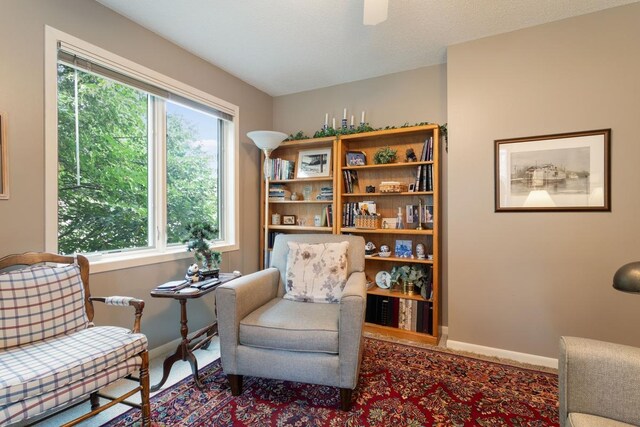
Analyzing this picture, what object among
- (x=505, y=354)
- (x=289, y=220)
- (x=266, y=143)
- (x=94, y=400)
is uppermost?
(x=266, y=143)

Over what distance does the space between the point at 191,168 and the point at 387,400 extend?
2.48m

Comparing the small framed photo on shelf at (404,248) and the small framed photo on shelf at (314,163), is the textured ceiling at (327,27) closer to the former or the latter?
the small framed photo on shelf at (314,163)

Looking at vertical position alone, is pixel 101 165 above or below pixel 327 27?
below

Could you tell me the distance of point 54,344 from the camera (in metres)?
1.39

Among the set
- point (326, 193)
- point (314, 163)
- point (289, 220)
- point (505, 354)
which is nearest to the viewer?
point (505, 354)

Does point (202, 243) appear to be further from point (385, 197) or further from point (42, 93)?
point (385, 197)

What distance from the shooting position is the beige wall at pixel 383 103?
2.88 metres

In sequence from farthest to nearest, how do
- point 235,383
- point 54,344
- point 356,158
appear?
point 356,158, point 235,383, point 54,344

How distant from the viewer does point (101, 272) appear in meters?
2.02

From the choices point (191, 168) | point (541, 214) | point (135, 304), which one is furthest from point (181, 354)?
point (541, 214)

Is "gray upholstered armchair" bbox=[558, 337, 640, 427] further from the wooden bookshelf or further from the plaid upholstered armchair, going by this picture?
the plaid upholstered armchair

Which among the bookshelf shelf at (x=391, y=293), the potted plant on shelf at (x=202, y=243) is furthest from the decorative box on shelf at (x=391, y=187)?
the potted plant on shelf at (x=202, y=243)

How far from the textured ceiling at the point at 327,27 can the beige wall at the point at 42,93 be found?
0.45 feet

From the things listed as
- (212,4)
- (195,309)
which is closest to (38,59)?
(212,4)
